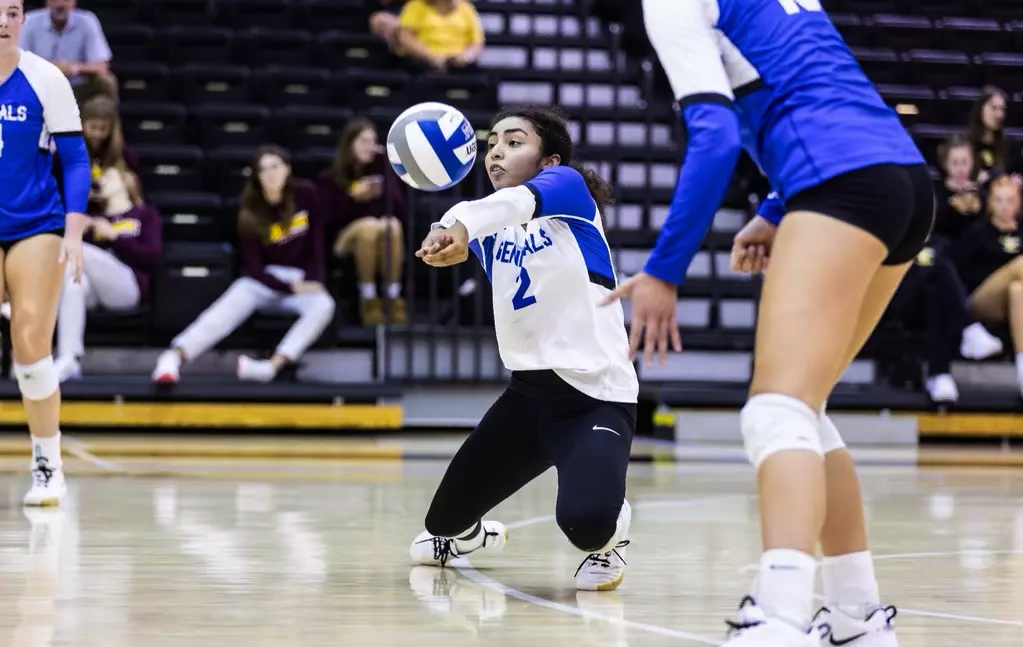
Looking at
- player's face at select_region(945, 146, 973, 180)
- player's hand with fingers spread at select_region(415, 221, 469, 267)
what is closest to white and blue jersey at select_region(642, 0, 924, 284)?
player's hand with fingers spread at select_region(415, 221, 469, 267)

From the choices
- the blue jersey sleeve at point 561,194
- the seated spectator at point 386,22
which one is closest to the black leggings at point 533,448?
the blue jersey sleeve at point 561,194

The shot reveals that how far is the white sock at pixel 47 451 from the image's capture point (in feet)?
16.3

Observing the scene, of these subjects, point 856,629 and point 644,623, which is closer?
point 856,629

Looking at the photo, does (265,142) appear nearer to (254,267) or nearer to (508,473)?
(254,267)

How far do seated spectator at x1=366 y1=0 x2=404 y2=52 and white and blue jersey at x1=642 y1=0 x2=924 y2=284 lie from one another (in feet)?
26.3

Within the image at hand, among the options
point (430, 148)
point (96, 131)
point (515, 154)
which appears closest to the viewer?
point (515, 154)

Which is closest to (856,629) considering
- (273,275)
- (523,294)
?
(523,294)

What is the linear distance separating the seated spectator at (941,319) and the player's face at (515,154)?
5.17 m

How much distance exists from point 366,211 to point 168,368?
1550 mm

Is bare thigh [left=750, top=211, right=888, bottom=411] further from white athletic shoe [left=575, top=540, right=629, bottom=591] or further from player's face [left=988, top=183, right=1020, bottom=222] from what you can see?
player's face [left=988, top=183, right=1020, bottom=222]

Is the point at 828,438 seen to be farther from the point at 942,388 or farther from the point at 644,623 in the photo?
the point at 942,388

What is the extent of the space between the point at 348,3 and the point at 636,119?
2487 millimetres

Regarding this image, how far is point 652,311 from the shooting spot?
2404 millimetres

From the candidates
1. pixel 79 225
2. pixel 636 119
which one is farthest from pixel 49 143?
pixel 636 119
